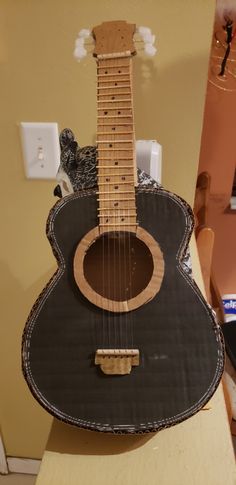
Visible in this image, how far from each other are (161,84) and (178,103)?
0.16 ft

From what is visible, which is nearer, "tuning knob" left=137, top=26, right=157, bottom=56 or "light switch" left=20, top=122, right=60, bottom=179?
"tuning knob" left=137, top=26, right=157, bottom=56

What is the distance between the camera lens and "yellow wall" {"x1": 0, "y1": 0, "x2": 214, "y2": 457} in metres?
0.73

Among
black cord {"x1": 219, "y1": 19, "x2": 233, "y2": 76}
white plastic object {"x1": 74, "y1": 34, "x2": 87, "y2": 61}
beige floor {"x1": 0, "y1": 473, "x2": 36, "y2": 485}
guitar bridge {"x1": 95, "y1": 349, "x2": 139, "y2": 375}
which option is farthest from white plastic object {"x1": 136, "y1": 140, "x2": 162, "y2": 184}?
beige floor {"x1": 0, "y1": 473, "x2": 36, "y2": 485}

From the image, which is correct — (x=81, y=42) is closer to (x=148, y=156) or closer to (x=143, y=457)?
(x=148, y=156)

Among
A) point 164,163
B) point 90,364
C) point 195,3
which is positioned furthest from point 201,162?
point 90,364

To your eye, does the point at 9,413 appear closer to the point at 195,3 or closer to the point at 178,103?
the point at 178,103

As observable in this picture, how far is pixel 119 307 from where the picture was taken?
21.0 inches

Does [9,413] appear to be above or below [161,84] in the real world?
below

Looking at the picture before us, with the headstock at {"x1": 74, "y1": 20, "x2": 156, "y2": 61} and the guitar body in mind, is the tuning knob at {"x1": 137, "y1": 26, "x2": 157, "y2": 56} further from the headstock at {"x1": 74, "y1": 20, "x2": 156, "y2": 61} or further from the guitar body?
the guitar body

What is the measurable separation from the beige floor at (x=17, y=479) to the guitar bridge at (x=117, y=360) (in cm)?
105

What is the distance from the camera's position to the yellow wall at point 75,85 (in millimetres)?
731

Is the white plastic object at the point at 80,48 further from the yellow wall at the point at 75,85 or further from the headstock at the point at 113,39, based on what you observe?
the yellow wall at the point at 75,85

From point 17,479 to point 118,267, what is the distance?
3.62 ft

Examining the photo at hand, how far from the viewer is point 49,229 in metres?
0.56
